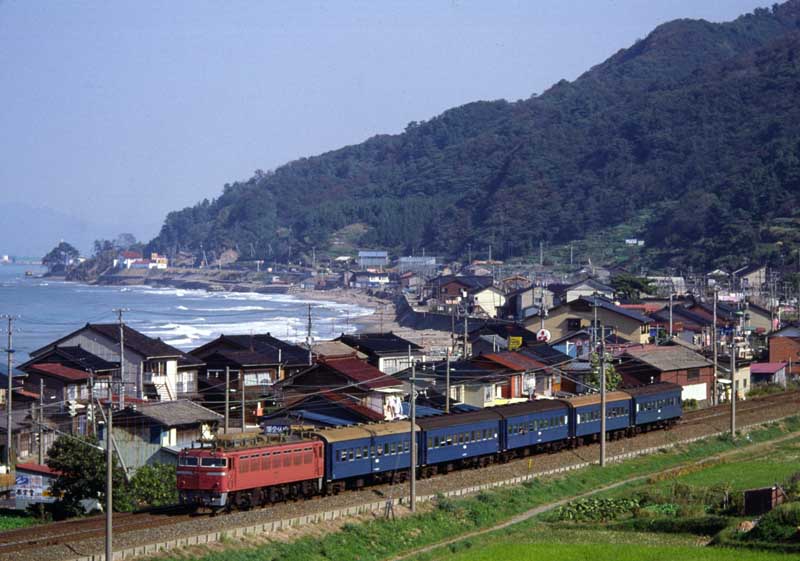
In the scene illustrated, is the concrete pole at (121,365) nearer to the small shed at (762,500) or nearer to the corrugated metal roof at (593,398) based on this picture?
the corrugated metal roof at (593,398)

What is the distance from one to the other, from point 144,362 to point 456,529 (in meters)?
16.3

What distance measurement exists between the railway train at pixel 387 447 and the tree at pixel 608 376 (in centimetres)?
390

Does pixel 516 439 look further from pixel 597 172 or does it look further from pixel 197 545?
pixel 597 172

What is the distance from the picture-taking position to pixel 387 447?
86.3ft

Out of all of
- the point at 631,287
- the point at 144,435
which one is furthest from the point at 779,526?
the point at 631,287

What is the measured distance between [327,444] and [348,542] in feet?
10.3

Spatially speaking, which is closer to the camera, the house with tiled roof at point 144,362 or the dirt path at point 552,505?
the dirt path at point 552,505

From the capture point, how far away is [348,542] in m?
21.7

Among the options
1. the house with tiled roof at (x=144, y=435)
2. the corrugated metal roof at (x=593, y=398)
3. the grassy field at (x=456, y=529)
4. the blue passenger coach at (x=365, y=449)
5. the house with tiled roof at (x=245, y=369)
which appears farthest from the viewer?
the house with tiled roof at (x=245, y=369)

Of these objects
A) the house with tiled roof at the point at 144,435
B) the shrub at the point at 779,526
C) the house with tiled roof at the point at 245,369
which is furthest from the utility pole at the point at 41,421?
the shrub at the point at 779,526

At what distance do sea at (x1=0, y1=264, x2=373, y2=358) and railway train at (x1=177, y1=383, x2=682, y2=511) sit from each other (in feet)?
88.7

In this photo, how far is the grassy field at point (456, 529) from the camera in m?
20.5

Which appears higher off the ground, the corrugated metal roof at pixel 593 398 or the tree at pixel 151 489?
the corrugated metal roof at pixel 593 398

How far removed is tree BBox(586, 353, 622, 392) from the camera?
41.9 metres
